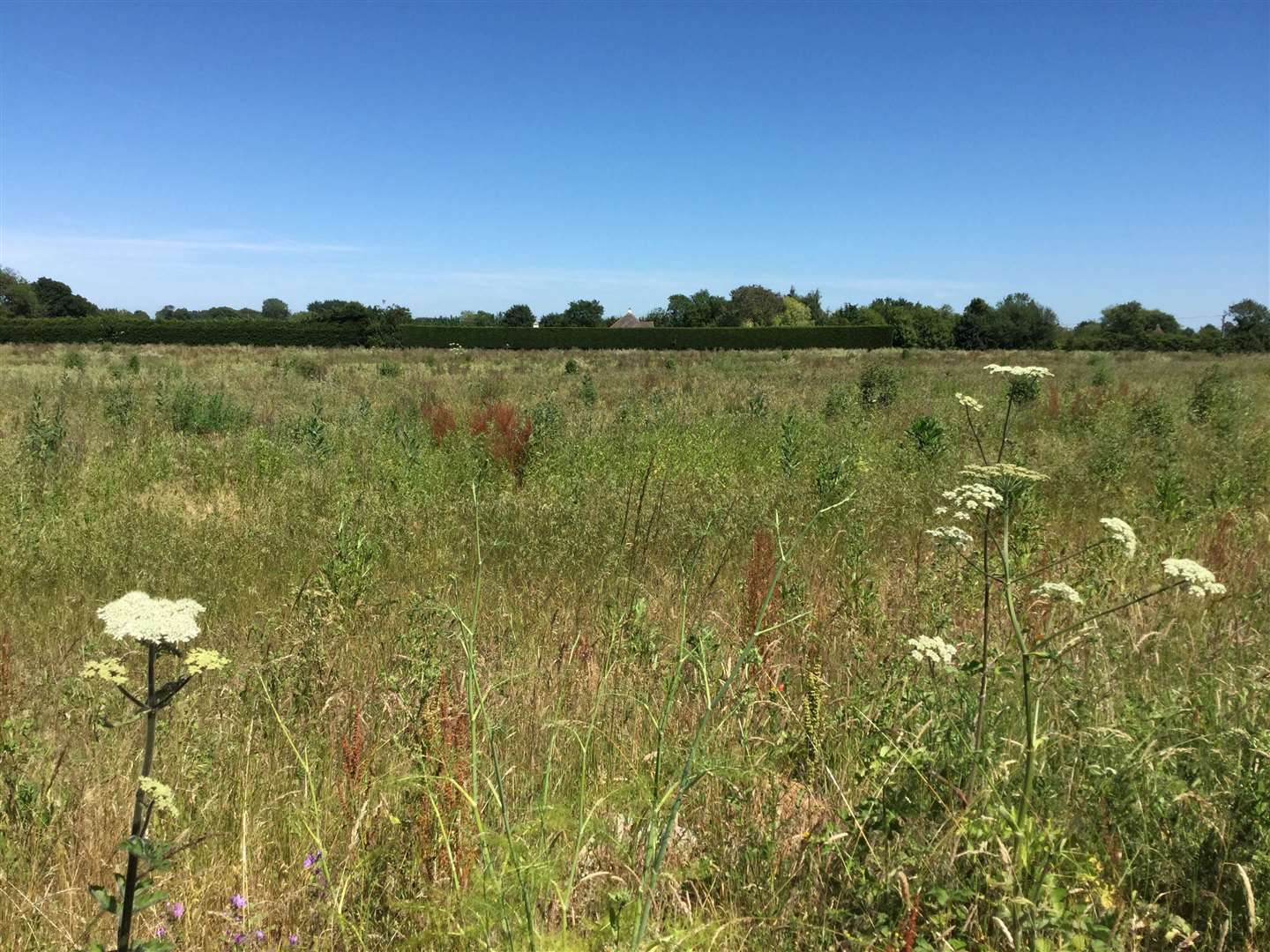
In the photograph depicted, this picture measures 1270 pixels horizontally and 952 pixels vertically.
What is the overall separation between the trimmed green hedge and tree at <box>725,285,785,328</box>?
34831mm

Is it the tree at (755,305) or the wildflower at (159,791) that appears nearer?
the wildflower at (159,791)

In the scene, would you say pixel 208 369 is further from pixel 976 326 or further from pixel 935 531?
pixel 976 326

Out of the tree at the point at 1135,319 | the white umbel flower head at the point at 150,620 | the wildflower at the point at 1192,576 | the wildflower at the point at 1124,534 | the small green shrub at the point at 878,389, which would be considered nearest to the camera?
the white umbel flower head at the point at 150,620

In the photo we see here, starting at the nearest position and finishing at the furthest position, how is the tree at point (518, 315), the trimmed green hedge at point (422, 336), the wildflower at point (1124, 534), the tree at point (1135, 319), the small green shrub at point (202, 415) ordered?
the wildflower at point (1124, 534) → the small green shrub at point (202, 415) → the trimmed green hedge at point (422, 336) → the tree at point (518, 315) → the tree at point (1135, 319)

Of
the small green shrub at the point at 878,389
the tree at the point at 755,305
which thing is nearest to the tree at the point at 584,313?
the tree at the point at 755,305

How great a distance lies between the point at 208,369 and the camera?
22.2 metres

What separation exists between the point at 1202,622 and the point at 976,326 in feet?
212

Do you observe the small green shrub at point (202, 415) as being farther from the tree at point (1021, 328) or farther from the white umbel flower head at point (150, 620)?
the tree at point (1021, 328)

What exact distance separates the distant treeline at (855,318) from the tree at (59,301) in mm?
94

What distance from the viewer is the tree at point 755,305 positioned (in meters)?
91.3

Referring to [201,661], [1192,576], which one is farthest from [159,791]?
[1192,576]

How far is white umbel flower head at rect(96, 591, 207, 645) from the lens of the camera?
119 centimetres

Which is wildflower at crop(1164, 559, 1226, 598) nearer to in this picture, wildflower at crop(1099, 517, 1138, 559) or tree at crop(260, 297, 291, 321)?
wildflower at crop(1099, 517, 1138, 559)

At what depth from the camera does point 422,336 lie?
5138 centimetres
